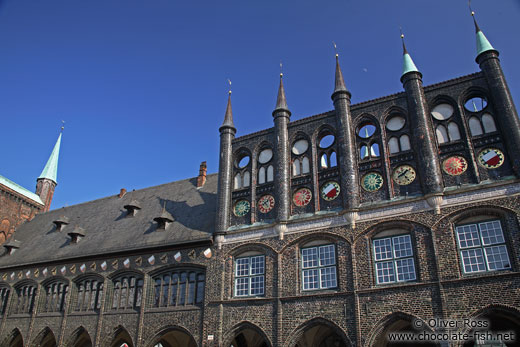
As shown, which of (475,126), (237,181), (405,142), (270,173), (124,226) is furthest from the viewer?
(124,226)

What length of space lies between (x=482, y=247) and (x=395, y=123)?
25.3ft

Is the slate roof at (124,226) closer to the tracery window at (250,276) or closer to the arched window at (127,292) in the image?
the arched window at (127,292)

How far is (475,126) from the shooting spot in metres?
20.5

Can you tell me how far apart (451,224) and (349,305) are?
5.93m

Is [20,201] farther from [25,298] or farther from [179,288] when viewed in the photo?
[179,288]

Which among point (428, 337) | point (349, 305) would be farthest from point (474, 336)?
point (349, 305)

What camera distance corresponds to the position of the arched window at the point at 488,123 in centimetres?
2005

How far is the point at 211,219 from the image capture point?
27578 millimetres

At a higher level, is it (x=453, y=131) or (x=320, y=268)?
(x=453, y=131)

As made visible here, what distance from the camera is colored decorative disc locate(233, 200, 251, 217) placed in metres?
25.2

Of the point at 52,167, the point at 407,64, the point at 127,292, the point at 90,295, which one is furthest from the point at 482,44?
the point at 52,167

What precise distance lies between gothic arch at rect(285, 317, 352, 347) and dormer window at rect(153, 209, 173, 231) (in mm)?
12098

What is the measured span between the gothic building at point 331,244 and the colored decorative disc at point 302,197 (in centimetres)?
6

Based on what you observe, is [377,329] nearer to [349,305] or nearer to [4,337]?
[349,305]
